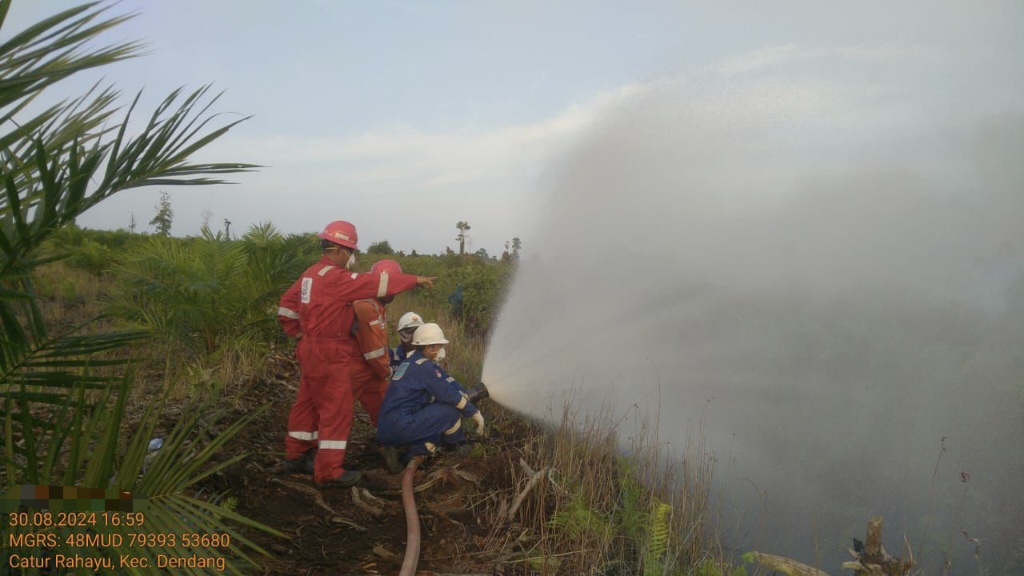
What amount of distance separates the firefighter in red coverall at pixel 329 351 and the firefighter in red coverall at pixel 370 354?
1.35 feet

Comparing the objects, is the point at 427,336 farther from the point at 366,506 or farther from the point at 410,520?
the point at 410,520

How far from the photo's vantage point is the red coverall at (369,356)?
255 inches

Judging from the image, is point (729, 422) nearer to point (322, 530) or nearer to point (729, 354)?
point (729, 354)

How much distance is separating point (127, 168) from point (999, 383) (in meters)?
9.96

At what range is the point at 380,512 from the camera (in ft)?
17.6

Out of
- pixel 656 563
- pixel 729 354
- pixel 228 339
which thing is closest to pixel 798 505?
pixel 729 354

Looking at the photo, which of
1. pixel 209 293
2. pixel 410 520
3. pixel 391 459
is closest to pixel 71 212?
pixel 410 520

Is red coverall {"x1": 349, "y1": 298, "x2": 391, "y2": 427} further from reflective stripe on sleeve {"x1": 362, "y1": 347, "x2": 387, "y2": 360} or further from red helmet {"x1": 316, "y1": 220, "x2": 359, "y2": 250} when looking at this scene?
red helmet {"x1": 316, "y1": 220, "x2": 359, "y2": 250}

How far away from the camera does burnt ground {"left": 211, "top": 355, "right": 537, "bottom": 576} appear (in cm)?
459

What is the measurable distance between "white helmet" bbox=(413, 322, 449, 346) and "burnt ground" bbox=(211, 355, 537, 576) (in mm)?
1116

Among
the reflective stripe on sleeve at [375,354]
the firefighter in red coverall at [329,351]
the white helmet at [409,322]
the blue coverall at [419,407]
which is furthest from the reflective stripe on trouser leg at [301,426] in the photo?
the white helmet at [409,322]

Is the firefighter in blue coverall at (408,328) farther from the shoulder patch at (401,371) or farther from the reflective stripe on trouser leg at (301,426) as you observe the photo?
the reflective stripe on trouser leg at (301,426)

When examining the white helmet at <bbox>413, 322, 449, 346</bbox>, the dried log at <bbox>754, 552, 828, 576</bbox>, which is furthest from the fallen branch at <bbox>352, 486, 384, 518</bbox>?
the dried log at <bbox>754, 552, 828, 576</bbox>

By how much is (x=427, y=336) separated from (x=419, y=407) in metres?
0.65
